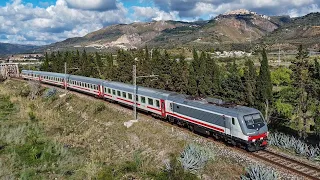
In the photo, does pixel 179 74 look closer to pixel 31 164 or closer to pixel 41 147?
pixel 41 147

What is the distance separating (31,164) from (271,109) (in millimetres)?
30638

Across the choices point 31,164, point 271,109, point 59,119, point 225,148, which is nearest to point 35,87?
point 59,119

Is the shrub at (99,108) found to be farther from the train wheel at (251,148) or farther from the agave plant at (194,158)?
the train wheel at (251,148)

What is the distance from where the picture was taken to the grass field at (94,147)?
2197 centimetres

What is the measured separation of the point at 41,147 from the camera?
3109 centimetres

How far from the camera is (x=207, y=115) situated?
2655cm

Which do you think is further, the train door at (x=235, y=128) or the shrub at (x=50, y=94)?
the shrub at (x=50, y=94)

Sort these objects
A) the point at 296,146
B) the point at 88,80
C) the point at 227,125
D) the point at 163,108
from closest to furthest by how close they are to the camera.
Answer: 1. the point at 227,125
2. the point at 296,146
3. the point at 163,108
4. the point at 88,80

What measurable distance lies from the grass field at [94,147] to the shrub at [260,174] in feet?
4.36

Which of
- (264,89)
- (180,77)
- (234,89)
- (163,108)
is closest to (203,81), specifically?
(180,77)

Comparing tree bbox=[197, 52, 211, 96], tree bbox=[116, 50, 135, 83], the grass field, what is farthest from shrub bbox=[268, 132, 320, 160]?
tree bbox=[116, 50, 135, 83]

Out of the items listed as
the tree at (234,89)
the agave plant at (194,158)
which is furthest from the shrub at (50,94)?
the agave plant at (194,158)

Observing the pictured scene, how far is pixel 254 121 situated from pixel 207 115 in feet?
13.5

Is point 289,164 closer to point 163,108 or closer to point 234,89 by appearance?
point 163,108
